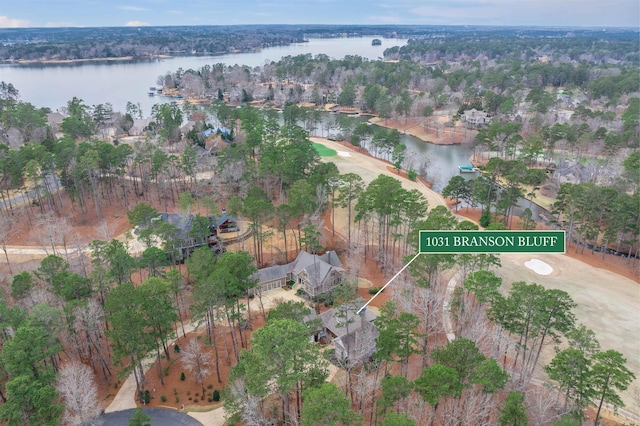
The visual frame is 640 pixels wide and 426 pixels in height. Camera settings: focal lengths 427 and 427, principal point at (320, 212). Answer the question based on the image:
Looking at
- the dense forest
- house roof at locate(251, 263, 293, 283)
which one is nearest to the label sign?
the dense forest

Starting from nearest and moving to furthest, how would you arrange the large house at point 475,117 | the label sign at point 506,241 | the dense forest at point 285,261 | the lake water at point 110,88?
the label sign at point 506,241 < the dense forest at point 285,261 < the lake water at point 110,88 < the large house at point 475,117

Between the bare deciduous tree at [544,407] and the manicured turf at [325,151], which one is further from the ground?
the manicured turf at [325,151]

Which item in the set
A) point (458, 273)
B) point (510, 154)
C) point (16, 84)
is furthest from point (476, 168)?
point (16, 84)

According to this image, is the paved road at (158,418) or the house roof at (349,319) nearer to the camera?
the paved road at (158,418)

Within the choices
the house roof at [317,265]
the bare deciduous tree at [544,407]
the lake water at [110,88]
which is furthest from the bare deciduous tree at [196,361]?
the lake water at [110,88]

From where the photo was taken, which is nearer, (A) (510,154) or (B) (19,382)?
(B) (19,382)

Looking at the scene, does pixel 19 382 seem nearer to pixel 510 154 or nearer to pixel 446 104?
pixel 510 154

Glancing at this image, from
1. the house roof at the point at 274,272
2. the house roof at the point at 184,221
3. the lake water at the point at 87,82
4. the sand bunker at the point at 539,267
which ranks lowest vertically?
the sand bunker at the point at 539,267

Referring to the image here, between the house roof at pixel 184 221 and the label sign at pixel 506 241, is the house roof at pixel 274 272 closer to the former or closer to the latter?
Answer: the house roof at pixel 184 221
